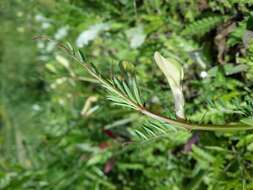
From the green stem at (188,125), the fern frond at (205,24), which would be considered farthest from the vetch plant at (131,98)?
the fern frond at (205,24)

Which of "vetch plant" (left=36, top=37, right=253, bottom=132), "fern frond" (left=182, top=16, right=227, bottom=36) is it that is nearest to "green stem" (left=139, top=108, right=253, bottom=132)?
"vetch plant" (left=36, top=37, right=253, bottom=132)

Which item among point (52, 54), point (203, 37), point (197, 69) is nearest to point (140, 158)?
point (197, 69)

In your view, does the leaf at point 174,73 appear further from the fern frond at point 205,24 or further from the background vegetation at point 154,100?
the fern frond at point 205,24

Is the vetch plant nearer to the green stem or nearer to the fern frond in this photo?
the green stem

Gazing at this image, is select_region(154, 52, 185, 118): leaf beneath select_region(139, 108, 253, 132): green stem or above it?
above

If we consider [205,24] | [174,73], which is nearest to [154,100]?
[205,24]

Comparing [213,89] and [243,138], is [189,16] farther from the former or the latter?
[243,138]

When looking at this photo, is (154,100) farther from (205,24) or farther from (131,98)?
(131,98)

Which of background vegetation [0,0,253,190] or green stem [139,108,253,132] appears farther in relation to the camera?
background vegetation [0,0,253,190]
